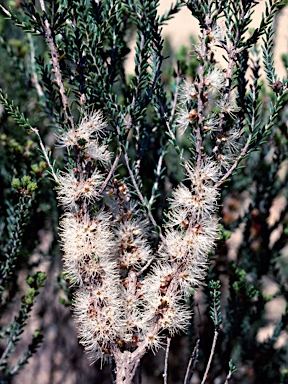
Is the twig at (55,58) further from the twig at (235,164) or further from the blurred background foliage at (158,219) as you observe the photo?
the twig at (235,164)

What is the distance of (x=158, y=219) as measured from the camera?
2.29 meters

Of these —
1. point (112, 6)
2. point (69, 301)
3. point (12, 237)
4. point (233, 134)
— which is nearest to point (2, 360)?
point (69, 301)

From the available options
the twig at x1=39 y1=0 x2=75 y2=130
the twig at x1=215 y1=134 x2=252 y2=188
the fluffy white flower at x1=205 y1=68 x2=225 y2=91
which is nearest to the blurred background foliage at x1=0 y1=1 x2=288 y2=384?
the twig at x1=39 y1=0 x2=75 y2=130

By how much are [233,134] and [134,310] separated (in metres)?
0.61

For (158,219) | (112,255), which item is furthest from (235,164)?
(158,219)

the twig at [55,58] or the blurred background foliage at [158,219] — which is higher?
the twig at [55,58]

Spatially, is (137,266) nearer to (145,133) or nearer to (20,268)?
(145,133)

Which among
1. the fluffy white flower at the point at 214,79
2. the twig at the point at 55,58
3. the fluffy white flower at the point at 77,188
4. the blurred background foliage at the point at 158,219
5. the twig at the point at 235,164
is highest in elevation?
the fluffy white flower at the point at 214,79

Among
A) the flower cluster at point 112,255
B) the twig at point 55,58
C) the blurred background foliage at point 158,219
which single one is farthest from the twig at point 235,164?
the twig at point 55,58

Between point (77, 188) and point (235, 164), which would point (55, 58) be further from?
point (235, 164)

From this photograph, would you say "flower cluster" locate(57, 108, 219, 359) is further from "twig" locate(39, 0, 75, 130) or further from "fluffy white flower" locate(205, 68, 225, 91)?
"fluffy white flower" locate(205, 68, 225, 91)

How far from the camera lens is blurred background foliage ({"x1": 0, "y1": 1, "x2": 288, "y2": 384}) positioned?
1.84 m

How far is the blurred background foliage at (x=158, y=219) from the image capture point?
1.84m

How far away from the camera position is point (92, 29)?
1.58 metres
